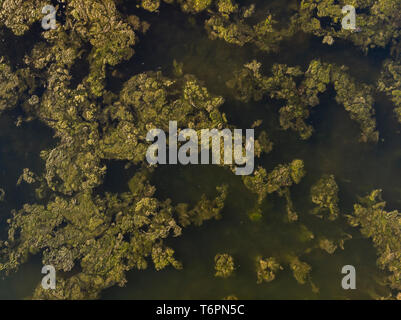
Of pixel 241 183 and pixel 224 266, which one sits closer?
pixel 224 266

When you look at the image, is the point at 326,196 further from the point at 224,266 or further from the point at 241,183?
the point at 224,266

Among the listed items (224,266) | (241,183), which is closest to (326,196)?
(241,183)

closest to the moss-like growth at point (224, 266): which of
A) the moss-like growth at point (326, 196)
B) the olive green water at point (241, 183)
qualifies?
the olive green water at point (241, 183)

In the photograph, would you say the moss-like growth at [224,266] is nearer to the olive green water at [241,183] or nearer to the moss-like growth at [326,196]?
the olive green water at [241,183]

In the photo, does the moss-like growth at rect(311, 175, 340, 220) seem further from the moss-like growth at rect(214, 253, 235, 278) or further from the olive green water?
the moss-like growth at rect(214, 253, 235, 278)

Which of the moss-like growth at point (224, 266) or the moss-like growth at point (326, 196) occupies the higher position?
the moss-like growth at point (326, 196)

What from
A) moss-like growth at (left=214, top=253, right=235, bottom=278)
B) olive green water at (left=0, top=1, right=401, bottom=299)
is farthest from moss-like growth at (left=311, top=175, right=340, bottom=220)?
moss-like growth at (left=214, top=253, right=235, bottom=278)

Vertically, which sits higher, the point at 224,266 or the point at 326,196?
the point at 326,196

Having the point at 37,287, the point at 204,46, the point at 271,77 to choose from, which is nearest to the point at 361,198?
the point at 271,77
